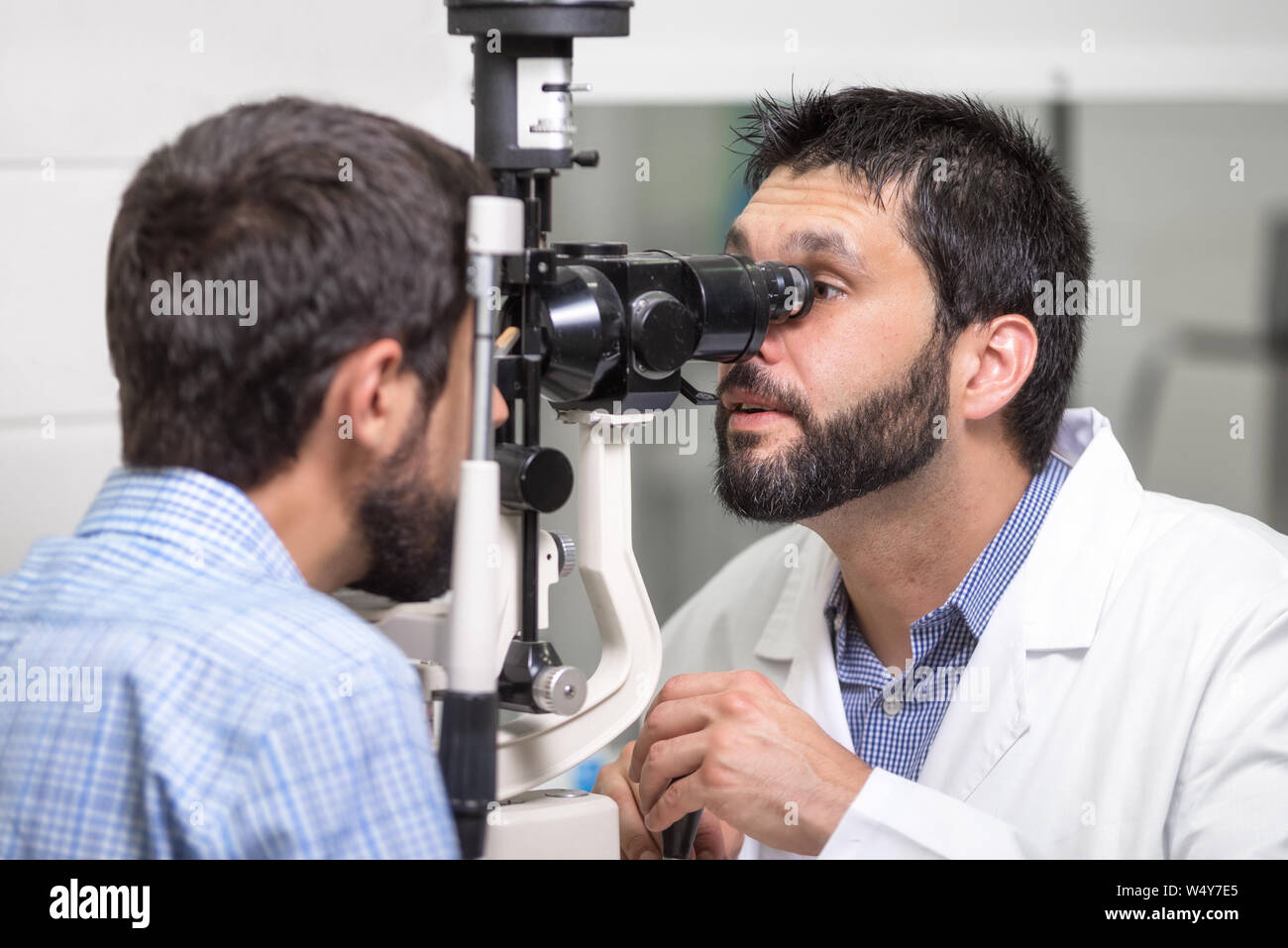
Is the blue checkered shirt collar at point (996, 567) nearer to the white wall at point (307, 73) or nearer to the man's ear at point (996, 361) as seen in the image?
the man's ear at point (996, 361)

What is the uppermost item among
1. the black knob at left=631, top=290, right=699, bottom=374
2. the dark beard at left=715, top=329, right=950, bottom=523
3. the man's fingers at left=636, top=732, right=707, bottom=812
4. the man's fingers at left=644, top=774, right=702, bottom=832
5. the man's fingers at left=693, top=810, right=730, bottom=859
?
the black knob at left=631, top=290, right=699, bottom=374

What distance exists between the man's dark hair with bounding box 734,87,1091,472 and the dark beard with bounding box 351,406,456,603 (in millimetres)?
692

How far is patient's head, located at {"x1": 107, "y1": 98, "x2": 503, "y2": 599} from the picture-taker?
2.59 ft

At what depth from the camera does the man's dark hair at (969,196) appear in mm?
1383

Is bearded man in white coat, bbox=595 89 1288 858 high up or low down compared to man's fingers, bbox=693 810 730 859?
up

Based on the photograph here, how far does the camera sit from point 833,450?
1.34 metres

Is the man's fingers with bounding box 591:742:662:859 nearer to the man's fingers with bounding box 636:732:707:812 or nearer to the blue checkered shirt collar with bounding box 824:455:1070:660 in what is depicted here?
the man's fingers with bounding box 636:732:707:812

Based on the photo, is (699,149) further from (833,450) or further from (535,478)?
(535,478)

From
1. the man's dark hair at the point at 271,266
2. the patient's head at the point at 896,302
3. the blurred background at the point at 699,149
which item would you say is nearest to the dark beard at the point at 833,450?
the patient's head at the point at 896,302

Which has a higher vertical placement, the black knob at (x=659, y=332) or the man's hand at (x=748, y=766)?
the black knob at (x=659, y=332)

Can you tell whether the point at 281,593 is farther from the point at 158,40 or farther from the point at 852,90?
the point at 158,40

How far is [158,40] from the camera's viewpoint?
5.73 ft

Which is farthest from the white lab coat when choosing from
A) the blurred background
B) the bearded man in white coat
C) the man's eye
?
the blurred background

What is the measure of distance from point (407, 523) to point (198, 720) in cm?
22
